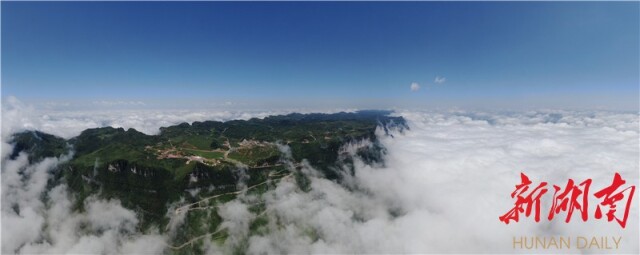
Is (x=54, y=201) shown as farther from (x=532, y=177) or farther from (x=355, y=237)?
(x=532, y=177)

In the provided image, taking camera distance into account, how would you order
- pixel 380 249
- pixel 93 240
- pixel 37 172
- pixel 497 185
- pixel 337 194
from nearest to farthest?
pixel 380 249
pixel 93 240
pixel 497 185
pixel 337 194
pixel 37 172

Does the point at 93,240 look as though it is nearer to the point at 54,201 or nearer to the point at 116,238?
the point at 116,238

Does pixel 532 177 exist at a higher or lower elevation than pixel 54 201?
higher

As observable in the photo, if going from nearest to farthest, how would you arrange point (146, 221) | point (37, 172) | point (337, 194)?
point (146, 221) < point (337, 194) < point (37, 172)

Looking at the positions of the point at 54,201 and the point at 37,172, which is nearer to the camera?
the point at 54,201

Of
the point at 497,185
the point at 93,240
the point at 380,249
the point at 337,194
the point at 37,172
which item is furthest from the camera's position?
the point at 37,172

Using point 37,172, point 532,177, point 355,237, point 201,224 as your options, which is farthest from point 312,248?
point 37,172

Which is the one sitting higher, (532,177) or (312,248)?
(532,177)

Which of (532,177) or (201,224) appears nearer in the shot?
(201,224)

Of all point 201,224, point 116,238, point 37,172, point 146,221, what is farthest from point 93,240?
point 37,172
